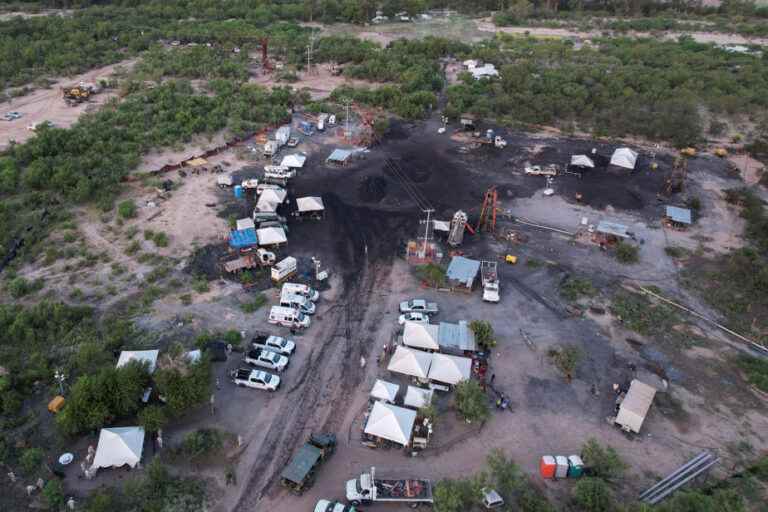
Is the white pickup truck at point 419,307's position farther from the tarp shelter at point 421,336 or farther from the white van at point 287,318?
the white van at point 287,318

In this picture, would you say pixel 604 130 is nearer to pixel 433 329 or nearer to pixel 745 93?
pixel 745 93

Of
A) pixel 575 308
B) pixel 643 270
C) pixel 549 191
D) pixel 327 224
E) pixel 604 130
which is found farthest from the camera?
pixel 604 130

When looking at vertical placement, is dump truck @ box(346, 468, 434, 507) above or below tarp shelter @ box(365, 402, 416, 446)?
below

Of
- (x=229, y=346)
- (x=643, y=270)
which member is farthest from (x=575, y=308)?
(x=229, y=346)

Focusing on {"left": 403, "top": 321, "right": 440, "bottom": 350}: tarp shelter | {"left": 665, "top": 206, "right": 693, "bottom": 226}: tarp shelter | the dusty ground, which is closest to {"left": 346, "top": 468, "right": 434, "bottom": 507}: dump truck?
{"left": 403, "top": 321, "right": 440, "bottom": 350}: tarp shelter

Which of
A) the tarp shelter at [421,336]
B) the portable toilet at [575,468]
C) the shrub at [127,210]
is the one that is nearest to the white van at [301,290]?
the tarp shelter at [421,336]

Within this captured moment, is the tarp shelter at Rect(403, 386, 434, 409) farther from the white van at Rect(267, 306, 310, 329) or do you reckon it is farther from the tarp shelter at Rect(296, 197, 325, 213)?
the tarp shelter at Rect(296, 197, 325, 213)
